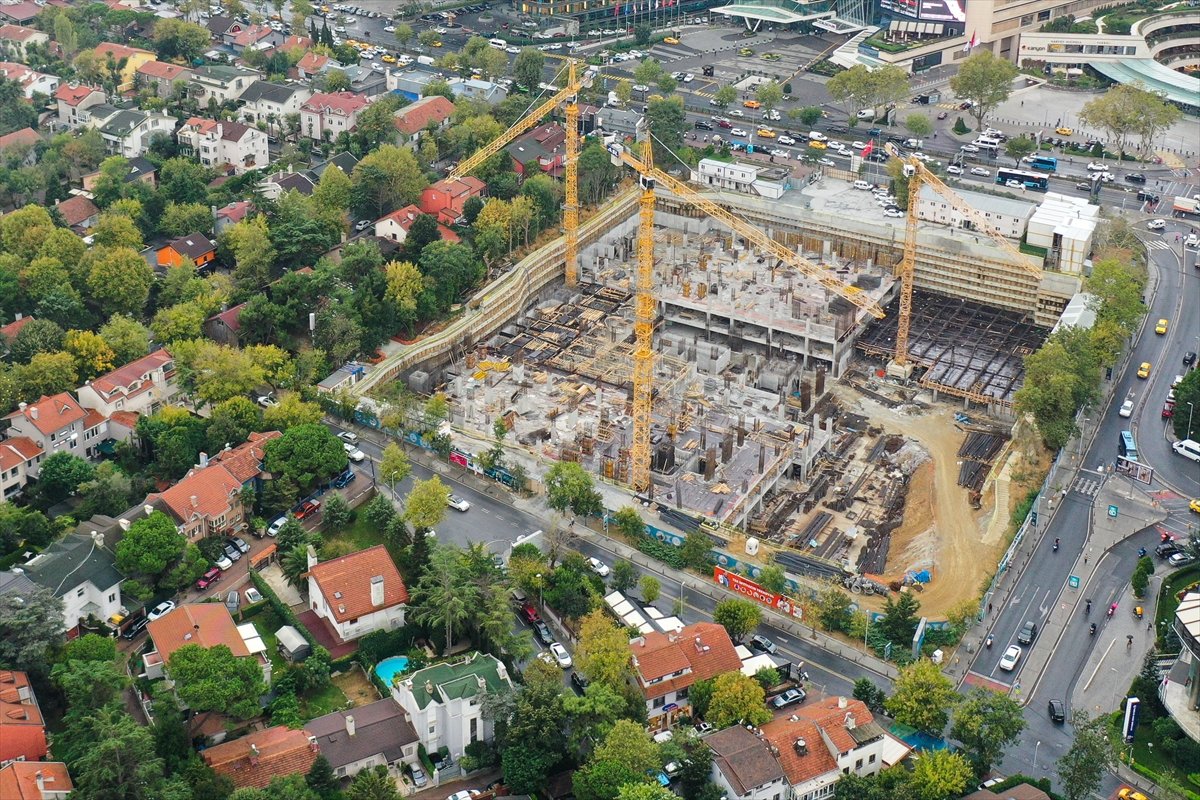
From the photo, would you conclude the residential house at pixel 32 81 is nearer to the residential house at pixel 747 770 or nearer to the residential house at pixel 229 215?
the residential house at pixel 229 215

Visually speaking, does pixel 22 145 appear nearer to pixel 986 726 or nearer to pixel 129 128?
pixel 129 128

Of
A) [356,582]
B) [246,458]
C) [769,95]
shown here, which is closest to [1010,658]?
[356,582]

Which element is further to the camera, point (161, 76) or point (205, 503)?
point (161, 76)

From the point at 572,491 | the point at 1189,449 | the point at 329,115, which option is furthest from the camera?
the point at 329,115

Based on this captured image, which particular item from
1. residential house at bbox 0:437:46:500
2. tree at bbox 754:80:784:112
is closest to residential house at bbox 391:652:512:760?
residential house at bbox 0:437:46:500

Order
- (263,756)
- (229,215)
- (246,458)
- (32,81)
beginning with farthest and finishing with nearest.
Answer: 1. (32,81)
2. (229,215)
3. (246,458)
4. (263,756)
